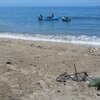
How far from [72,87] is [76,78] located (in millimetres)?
745

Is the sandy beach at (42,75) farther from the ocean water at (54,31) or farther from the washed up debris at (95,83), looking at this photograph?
the ocean water at (54,31)

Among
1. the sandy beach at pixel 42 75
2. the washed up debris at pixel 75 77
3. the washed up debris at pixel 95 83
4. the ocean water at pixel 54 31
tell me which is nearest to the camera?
the sandy beach at pixel 42 75

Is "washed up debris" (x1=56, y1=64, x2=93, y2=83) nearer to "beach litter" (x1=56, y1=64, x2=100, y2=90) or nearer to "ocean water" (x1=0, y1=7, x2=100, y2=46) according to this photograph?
"beach litter" (x1=56, y1=64, x2=100, y2=90)

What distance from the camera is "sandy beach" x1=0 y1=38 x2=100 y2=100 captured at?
7727mm

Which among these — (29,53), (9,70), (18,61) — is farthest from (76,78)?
(29,53)

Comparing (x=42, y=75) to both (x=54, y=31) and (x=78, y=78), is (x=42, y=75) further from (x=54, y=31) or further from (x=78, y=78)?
(x=54, y=31)

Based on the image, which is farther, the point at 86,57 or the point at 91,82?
the point at 86,57

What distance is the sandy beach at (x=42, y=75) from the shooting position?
773 cm

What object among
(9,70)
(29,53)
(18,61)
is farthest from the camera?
(29,53)

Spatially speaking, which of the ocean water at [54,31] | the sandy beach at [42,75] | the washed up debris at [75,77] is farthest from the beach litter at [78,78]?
the ocean water at [54,31]

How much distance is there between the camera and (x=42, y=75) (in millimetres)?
9375

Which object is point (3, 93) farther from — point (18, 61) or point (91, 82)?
point (18, 61)

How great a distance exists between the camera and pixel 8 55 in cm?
1262

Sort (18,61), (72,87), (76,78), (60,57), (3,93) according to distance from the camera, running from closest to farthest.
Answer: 1. (3,93)
2. (72,87)
3. (76,78)
4. (18,61)
5. (60,57)
